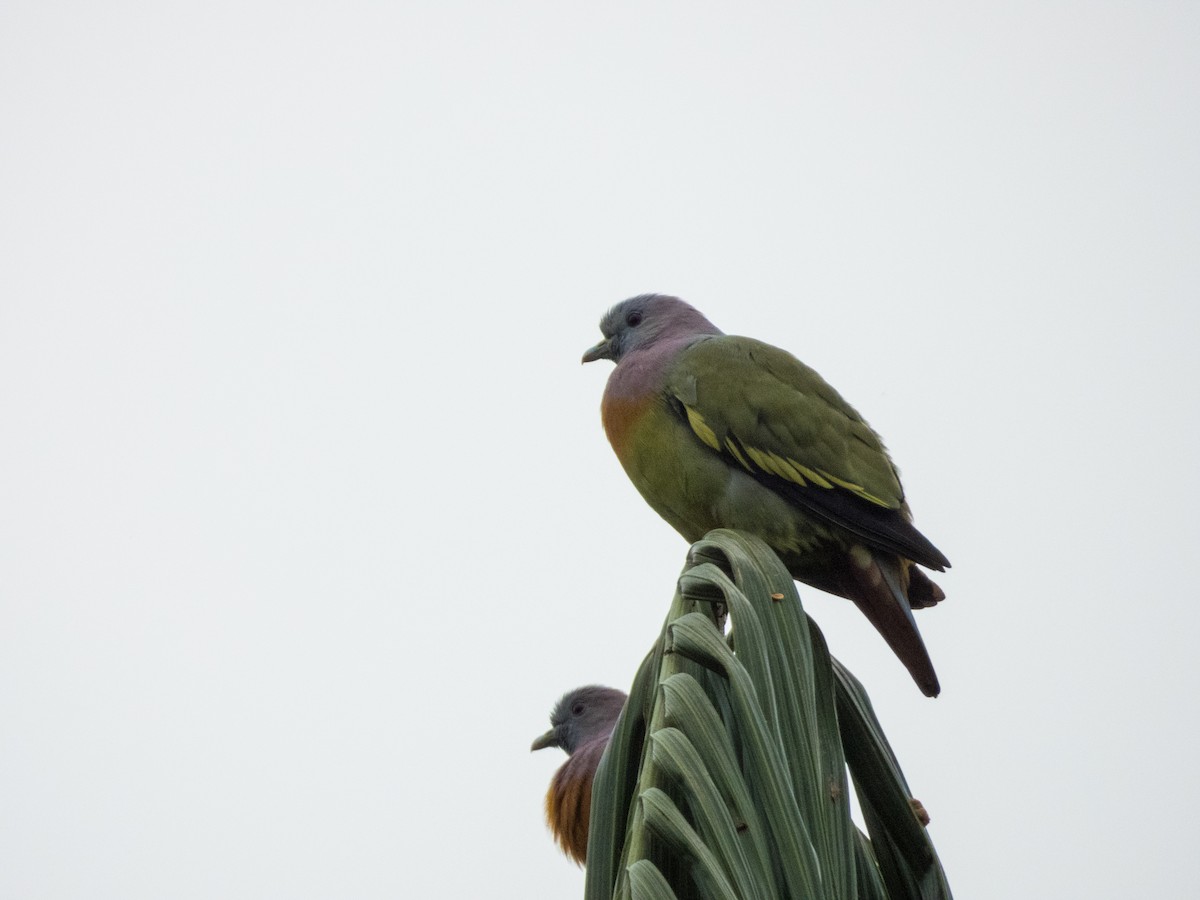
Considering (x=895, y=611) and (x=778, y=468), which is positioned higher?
(x=778, y=468)

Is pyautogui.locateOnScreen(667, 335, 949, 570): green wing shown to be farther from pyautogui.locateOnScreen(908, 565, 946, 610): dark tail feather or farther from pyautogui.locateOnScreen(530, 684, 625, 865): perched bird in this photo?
pyautogui.locateOnScreen(530, 684, 625, 865): perched bird

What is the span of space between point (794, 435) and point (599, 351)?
131 cm

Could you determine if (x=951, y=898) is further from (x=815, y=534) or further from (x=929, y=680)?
(x=815, y=534)

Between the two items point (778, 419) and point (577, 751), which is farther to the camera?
point (577, 751)

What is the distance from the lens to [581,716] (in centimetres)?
623

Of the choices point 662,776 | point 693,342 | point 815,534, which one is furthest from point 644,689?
point 693,342

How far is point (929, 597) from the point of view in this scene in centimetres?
362

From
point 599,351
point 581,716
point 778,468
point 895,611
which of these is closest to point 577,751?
point 581,716

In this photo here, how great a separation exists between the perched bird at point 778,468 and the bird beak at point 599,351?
2.26 feet

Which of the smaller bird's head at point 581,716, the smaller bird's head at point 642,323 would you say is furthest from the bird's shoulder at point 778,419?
the smaller bird's head at point 581,716

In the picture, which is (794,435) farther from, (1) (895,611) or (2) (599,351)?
(2) (599,351)

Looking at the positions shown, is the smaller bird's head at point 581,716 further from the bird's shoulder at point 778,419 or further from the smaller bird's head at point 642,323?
the bird's shoulder at point 778,419

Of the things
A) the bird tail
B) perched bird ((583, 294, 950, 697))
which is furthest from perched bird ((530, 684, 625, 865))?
the bird tail

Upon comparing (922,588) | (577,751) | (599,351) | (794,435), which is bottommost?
(922,588)
